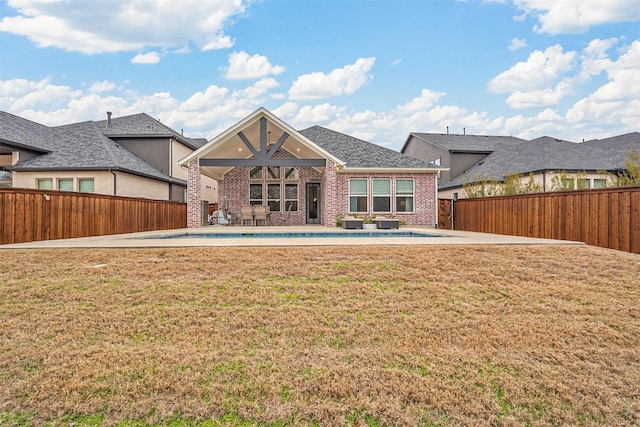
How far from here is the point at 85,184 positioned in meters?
16.2

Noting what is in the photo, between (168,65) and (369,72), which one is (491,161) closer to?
(369,72)

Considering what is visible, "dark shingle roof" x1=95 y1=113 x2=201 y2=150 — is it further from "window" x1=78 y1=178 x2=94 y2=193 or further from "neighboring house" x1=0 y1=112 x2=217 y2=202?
"window" x1=78 y1=178 x2=94 y2=193

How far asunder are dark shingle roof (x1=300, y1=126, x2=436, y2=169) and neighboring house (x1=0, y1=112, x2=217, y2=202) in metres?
9.07

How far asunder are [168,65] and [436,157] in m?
19.6

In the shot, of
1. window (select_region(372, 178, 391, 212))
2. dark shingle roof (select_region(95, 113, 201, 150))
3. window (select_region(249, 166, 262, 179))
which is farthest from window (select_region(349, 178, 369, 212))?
dark shingle roof (select_region(95, 113, 201, 150))

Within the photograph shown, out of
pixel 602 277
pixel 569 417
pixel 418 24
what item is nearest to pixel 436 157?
pixel 418 24

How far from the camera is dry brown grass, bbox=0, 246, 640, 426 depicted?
2545mm

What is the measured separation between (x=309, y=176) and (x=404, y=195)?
514 cm

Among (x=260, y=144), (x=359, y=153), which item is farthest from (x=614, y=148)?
(x=260, y=144)

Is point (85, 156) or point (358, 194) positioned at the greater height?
point (85, 156)

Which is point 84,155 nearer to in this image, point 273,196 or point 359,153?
point 273,196

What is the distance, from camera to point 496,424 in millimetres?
2408

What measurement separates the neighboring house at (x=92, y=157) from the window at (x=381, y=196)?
1192 centimetres

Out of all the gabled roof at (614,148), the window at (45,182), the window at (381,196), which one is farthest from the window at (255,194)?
the gabled roof at (614,148)
